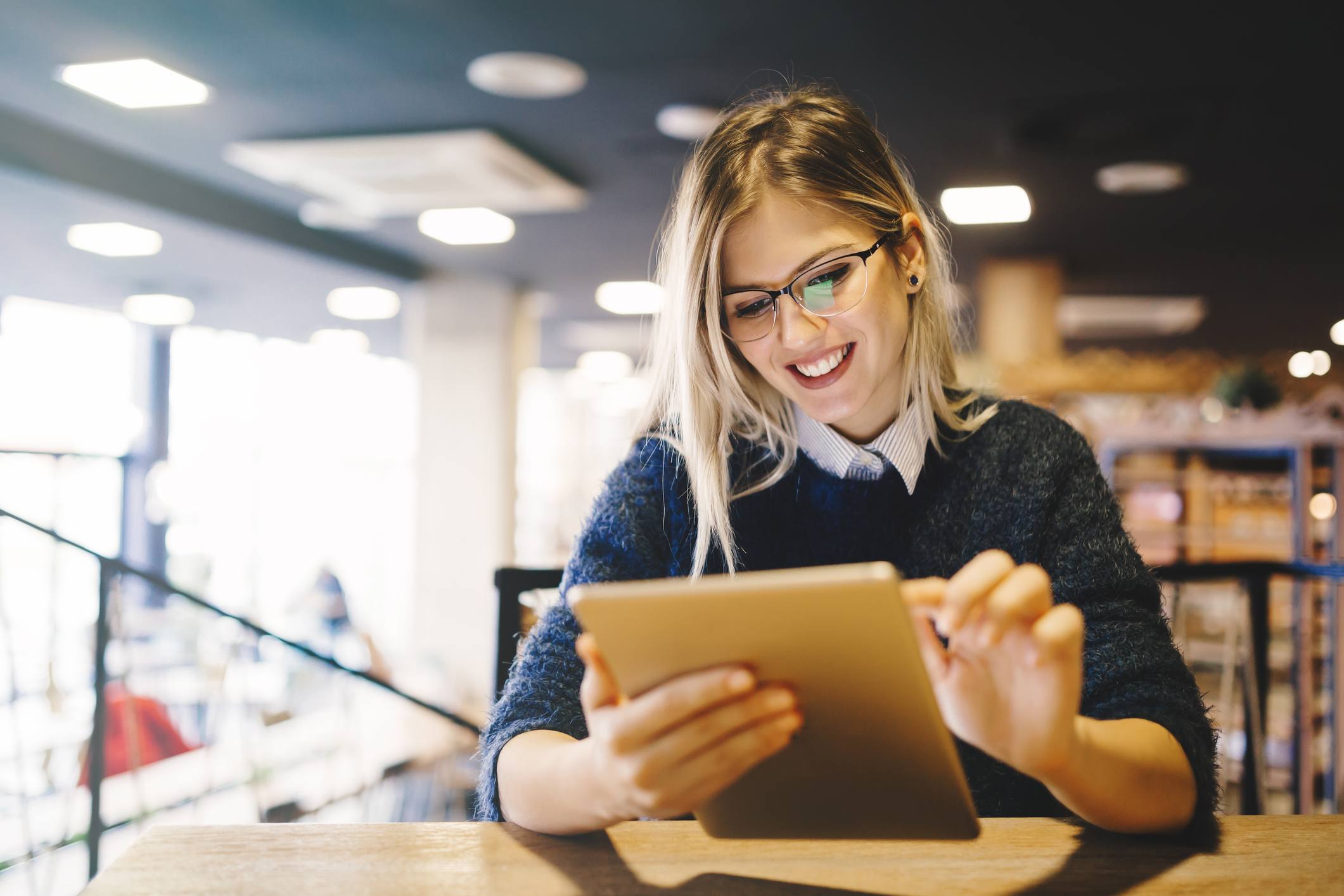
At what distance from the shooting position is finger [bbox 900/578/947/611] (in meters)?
0.67

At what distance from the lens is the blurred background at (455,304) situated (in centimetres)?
279

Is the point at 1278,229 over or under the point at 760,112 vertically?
over

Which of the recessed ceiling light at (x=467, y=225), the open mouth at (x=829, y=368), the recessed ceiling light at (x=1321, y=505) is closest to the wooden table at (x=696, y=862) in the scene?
the open mouth at (x=829, y=368)

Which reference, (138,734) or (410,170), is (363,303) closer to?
(138,734)

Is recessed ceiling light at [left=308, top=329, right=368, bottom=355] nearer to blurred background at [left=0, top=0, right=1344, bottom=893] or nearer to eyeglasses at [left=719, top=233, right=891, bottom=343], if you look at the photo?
blurred background at [left=0, top=0, right=1344, bottom=893]

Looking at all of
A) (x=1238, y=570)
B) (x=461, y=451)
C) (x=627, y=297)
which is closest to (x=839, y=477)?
(x=1238, y=570)

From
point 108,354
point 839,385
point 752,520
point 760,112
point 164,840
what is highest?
point 108,354

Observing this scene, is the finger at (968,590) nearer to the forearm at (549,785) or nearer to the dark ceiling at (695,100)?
the forearm at (549,785)

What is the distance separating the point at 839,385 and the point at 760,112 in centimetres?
37

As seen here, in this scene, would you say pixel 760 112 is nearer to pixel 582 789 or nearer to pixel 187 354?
pixel 582 789

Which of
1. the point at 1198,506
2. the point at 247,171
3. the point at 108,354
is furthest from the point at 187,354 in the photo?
the point at 1198,506

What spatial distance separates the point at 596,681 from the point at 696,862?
0.68 feet

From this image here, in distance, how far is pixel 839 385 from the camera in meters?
1.10

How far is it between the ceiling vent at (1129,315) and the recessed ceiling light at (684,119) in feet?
13.0
